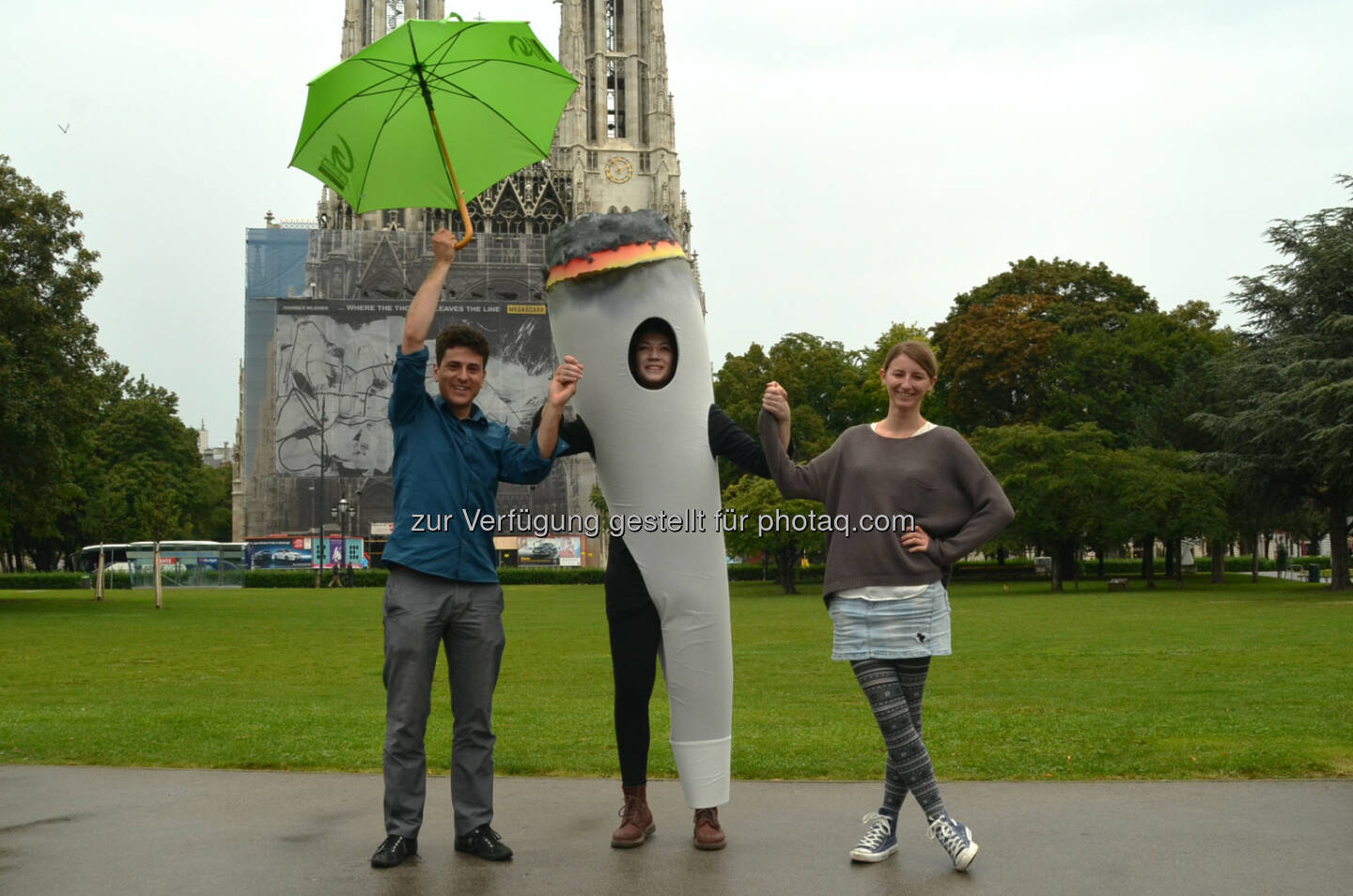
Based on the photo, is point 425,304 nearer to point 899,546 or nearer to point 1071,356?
point 899,546

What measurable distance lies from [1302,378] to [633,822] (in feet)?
114

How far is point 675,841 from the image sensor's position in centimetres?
511

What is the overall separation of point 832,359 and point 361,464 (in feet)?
86.5

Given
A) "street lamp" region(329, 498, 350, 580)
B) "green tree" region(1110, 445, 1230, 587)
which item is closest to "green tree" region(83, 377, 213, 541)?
"street lamp" region(329, 498, 350, 580)

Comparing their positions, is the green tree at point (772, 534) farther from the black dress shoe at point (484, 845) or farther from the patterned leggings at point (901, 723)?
the black dress shoe at point (484, 845)

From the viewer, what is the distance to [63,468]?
2944 cm

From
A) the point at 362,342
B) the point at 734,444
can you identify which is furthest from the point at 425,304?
the point at 362,342

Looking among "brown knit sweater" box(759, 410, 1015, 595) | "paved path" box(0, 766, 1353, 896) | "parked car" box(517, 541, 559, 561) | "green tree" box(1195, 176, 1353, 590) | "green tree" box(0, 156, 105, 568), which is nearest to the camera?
"paved path" box(0, 766, 1353, 896)

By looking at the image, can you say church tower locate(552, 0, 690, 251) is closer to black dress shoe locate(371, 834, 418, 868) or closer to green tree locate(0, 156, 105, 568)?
green tree locate(0, 156, 105, 568)

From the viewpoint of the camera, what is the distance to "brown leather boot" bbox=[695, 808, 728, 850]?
16.1 ft

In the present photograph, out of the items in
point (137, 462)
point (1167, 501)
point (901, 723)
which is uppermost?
point (137, 462)

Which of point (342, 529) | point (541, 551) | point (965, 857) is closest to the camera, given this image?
point (965, 857)

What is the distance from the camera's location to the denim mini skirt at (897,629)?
191 inches

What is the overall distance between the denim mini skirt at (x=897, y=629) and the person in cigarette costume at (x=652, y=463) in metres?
0.63
